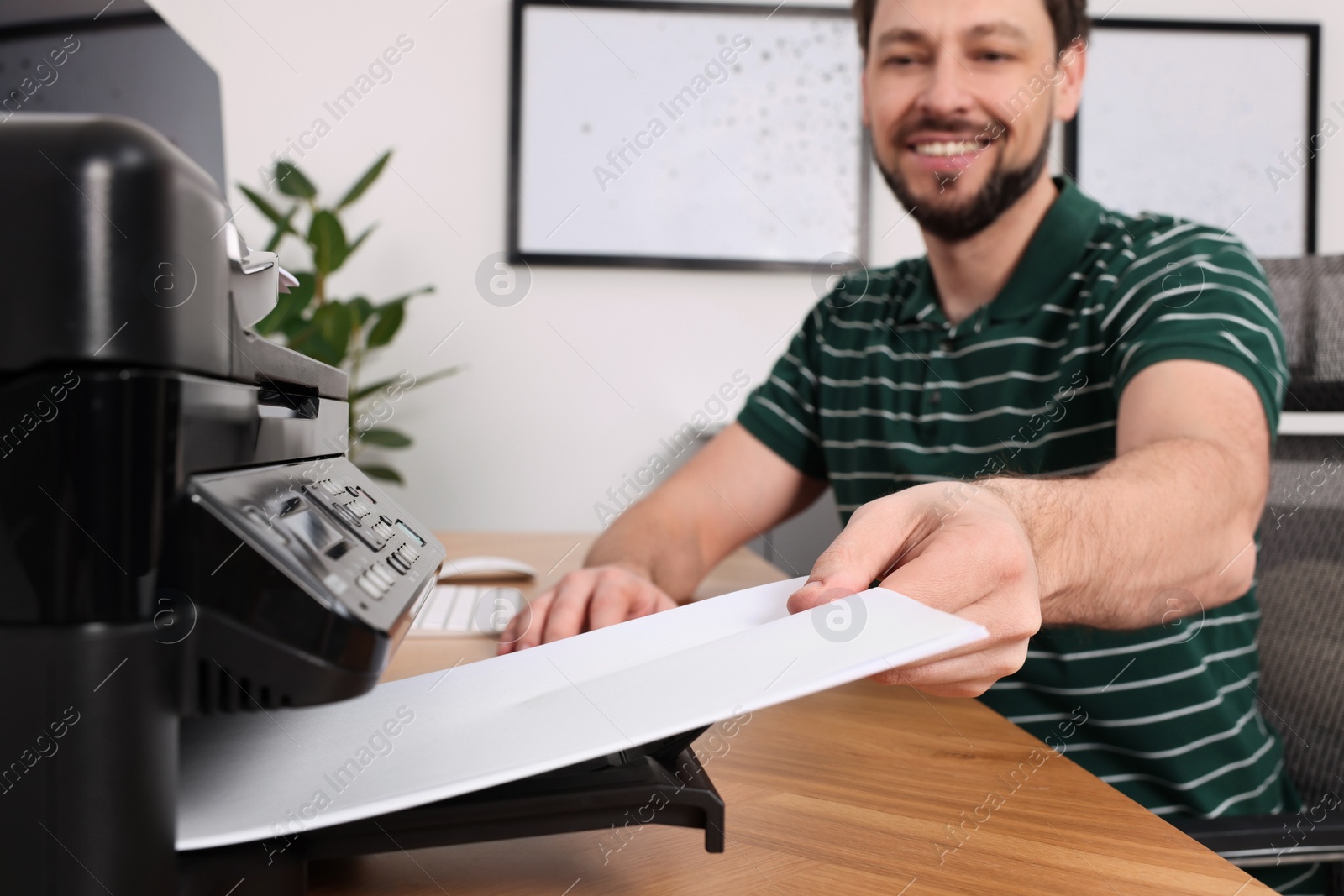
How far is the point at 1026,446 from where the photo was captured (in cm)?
98

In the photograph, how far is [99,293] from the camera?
0.87ft

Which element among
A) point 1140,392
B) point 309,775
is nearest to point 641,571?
point 1140,392

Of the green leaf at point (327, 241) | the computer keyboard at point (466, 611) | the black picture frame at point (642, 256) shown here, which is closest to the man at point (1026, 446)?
the computer keyboard at point (466, 611)

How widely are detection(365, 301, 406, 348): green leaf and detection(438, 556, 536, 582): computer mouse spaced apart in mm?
1024

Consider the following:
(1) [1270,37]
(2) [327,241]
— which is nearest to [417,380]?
(2) [327,241]

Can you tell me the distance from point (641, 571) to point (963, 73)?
752mm

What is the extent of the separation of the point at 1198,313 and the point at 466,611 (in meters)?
0.71

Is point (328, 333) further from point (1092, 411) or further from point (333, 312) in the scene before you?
point (1092, 411)

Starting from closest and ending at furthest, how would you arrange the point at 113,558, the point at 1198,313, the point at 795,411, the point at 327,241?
the point at 113,558, the point at 1198,313, the point at 795,411, the point at 327,241

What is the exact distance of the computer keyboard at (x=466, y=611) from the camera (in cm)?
76

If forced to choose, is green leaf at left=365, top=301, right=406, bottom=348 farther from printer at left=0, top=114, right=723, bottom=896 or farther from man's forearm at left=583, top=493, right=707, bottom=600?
printer at left=0, top=114, right=723, bottom=896

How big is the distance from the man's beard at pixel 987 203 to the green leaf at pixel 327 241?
4.39ft

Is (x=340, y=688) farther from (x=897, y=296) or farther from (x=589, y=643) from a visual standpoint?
(x=897, y=296)

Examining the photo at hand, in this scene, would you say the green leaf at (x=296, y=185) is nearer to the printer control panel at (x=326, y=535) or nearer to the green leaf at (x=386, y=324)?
the green leaf at (x=386, y=324)
